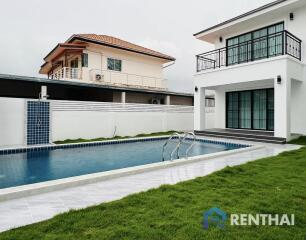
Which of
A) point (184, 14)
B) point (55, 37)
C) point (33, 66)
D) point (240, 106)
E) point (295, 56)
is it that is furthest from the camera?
point (33, 66)

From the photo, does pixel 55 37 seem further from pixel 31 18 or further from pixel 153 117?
pixel 153 117

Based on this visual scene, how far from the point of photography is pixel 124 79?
21625mm

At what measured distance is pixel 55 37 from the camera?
28172 mm

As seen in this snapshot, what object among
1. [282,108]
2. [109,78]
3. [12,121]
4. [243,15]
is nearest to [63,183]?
[12,121]

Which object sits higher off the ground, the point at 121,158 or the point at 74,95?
the point at 74,95

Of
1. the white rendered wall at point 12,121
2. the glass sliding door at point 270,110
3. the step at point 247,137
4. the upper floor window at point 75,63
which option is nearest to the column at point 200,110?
the step at point 247,137

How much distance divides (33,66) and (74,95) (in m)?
17.3

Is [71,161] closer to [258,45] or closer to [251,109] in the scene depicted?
[251,109]

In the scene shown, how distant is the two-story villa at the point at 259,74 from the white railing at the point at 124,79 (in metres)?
7.33

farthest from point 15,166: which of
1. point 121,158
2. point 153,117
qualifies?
point 153,117

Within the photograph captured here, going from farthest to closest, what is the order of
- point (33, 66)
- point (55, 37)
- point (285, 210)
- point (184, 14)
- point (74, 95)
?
point (33, 66) → point (55, 37) → point (184, 14) → point (74, 95) → point (285, 210)

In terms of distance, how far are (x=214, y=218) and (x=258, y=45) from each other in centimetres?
1351

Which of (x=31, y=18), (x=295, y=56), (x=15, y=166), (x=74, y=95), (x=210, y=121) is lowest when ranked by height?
(x=15, y=166)

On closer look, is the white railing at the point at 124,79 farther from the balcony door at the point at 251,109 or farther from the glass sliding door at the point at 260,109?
the glass sliding door at the point at 260,109
